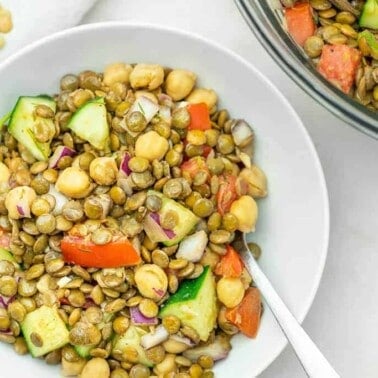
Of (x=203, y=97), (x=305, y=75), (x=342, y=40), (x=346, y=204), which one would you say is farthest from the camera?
(x=346, y=204)

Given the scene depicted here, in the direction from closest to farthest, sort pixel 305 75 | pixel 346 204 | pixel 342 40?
pixel 305 75 → pixel 342 40 → pixel 346 204

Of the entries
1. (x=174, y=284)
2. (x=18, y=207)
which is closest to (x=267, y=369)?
(x=174, y=284)

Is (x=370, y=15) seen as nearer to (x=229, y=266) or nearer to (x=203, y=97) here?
(x=203, y=97)

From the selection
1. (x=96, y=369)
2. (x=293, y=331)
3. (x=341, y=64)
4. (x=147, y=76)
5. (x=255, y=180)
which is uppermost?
(x=341, y=64)

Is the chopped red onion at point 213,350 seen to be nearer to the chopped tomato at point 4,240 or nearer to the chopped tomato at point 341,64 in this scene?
the chopped tomato at point 4,240

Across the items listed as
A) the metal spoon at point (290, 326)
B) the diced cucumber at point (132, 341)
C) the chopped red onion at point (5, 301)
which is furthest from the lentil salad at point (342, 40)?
the chopped red onion at point (5, 301)

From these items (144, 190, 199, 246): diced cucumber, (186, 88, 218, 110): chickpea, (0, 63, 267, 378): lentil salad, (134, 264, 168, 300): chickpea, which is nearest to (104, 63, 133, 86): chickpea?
(0, 63, 267, 378): lentil salad

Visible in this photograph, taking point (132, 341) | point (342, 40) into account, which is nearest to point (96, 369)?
point (132, 341)
